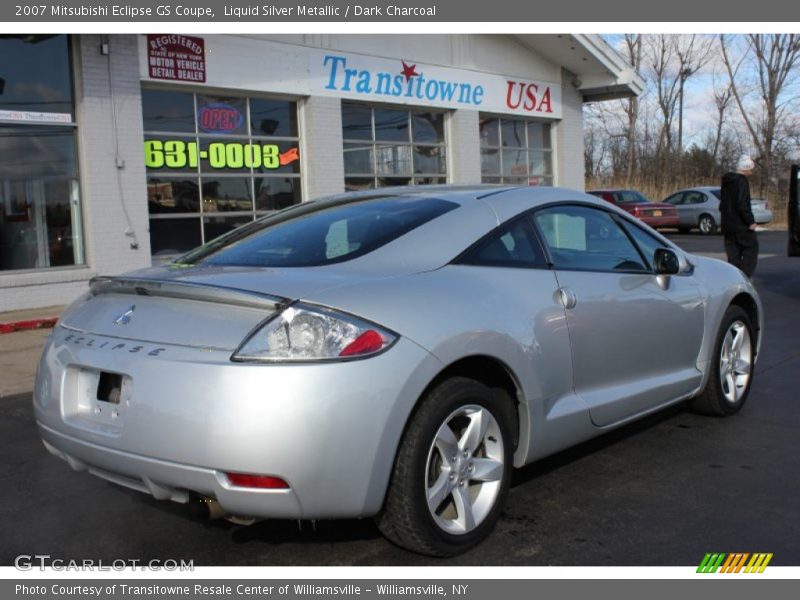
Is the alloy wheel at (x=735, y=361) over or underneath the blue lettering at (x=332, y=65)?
underneath

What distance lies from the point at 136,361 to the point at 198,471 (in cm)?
51

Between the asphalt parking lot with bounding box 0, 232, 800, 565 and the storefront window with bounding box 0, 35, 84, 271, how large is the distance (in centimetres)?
655

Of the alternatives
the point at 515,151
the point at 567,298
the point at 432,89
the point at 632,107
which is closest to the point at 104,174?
the point at 432,89

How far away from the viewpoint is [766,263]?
17.1 meters

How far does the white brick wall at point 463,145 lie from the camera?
53.6 ft

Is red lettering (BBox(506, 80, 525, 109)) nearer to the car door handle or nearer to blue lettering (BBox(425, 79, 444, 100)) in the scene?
blue lettering (BBox(425, 79, 444, 100))

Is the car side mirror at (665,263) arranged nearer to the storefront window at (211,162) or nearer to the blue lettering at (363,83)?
the storefront window at (211,162)

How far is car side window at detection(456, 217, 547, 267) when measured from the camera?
12.1ft

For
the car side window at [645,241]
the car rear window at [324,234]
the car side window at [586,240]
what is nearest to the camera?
the car rear window at [324,234]

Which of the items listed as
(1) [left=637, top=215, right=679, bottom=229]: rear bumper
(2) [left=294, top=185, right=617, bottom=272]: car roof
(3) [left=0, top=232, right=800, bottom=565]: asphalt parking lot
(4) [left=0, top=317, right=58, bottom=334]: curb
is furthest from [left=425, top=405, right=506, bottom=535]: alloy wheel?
(1) [left=637, top=215, right=679, bottom=229]: rear bumper

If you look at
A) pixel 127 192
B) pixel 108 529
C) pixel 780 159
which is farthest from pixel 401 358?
pixel 780 159

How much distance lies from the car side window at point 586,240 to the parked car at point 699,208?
23.6m

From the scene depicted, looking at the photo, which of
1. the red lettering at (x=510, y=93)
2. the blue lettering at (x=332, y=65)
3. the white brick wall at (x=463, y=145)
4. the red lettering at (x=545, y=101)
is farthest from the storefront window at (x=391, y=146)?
the red lettering at (x=545, y=101)

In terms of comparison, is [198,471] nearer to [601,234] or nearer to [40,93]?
[601,234]
